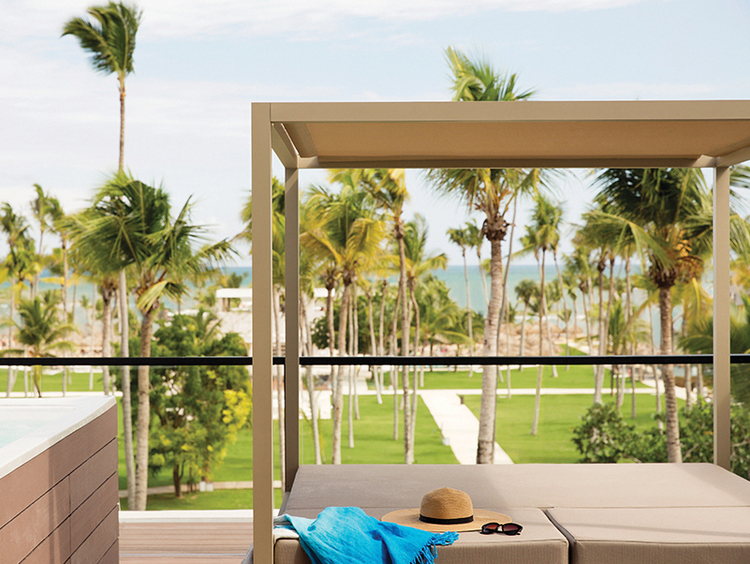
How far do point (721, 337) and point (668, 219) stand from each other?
12173 mm

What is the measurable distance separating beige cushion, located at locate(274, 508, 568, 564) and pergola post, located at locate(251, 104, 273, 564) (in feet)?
0.23

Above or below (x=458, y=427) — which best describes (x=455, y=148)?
above

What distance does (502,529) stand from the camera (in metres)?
2.12

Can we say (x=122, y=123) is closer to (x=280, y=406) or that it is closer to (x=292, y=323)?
(x=280, y=406)

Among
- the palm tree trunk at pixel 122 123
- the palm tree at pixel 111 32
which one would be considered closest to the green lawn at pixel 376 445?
the palm tree trunk at pixel 122 123

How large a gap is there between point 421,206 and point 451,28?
826 centimetres

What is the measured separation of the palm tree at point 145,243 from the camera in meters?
15.2

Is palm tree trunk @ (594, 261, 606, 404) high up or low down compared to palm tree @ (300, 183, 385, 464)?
down

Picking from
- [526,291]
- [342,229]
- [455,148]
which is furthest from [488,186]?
[526,291]

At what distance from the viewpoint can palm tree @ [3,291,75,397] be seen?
22.9 meters

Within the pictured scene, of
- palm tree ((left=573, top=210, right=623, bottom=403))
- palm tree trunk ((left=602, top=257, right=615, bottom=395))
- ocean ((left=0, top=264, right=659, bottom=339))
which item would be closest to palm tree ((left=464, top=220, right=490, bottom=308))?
ocean ((left=0, top=264, right=659, bottom=339))

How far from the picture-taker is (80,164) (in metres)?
25.5

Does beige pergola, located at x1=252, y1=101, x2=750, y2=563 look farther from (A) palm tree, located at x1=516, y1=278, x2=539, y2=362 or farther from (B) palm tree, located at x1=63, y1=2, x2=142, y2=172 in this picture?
(A) palm tree, located at x1=516, y1=278, x2=539, y2=362

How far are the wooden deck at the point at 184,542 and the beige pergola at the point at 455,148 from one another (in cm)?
58
